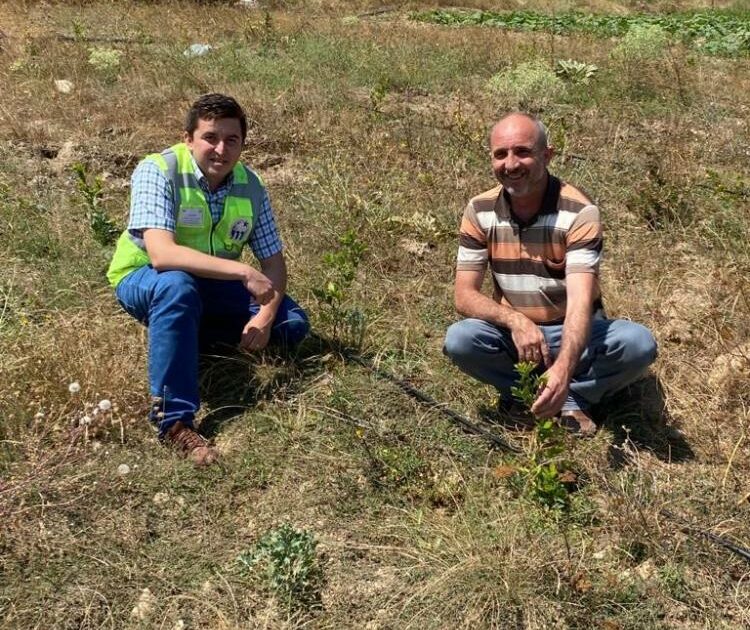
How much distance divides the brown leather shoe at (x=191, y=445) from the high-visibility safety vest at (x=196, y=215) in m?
0.79

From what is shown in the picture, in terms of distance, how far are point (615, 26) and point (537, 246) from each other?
Result: 12.0 meters

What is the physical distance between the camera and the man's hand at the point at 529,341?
2914 millimetres

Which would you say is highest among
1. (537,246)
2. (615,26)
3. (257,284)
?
(615,26)

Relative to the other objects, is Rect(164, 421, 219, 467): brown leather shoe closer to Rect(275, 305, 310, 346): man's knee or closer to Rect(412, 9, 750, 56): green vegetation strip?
Rect(275, 305, 310, 346): man's knee

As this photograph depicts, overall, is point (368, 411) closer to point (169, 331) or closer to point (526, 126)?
point (169, 331)

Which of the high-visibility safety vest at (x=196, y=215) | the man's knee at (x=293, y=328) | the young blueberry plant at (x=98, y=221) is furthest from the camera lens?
the young blueberry plant at (x=98, y=221)

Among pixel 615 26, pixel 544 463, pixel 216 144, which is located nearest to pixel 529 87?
pixel 216 144

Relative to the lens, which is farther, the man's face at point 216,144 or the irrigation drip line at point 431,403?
the man's face at point 216,144

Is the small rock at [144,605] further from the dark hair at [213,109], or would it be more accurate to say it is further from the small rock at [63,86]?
the small rock at [63,86]

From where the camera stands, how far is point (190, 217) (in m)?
3.32

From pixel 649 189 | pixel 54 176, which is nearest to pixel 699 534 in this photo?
pixel 649 189

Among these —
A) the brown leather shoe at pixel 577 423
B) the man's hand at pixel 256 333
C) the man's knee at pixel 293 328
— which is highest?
the man's hand at pixel 256 333

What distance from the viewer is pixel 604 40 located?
400 inches

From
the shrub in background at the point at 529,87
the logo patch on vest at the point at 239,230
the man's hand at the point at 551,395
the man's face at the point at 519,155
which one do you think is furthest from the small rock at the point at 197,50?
the man's hand at the point at 551,395
